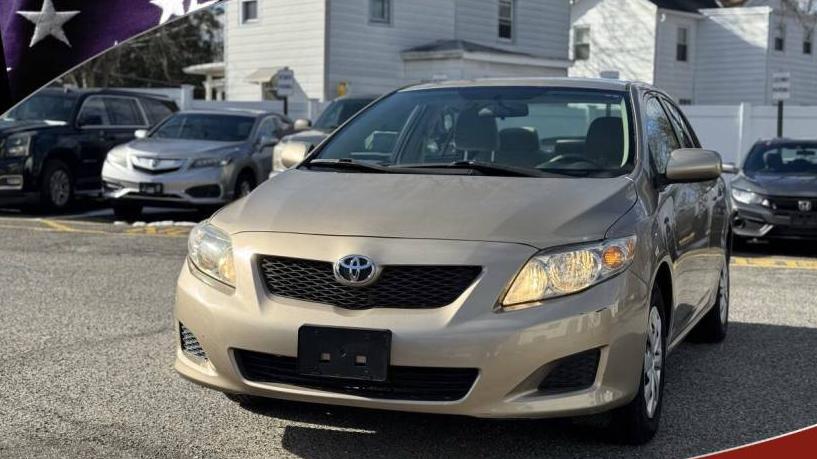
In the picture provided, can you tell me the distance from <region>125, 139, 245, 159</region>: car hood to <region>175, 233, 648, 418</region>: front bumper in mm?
9409

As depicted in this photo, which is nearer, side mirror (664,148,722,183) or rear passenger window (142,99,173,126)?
side mirror (664,148,722,183)

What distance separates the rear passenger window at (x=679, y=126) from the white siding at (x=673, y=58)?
1078 inches

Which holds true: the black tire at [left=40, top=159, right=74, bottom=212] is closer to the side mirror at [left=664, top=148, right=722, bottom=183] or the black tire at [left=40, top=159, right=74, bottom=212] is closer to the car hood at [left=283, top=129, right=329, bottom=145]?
the car hood at [left=283, top=129, right=329, bottom=145]

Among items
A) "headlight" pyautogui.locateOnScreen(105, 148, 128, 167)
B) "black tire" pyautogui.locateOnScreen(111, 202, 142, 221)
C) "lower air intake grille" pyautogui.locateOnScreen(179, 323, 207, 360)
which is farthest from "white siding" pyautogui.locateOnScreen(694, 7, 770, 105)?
"lower air intake grille" pyautogui.locateOnScreen(179, 323, 207, 360)

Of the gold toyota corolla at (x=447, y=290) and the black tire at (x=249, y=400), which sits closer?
the gold toyota corolla at (x=447, y=290)

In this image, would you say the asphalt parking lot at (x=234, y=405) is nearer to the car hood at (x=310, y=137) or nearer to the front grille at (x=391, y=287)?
the front grille at (x=391, y=287)

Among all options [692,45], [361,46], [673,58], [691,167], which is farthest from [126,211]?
[692,45]

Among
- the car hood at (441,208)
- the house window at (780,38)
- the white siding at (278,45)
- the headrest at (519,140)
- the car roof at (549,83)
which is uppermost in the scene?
the house window at (780,38)

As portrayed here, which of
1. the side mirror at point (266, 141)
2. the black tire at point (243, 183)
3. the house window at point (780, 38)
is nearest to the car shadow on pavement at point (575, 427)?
the black tire at point (243, 183)

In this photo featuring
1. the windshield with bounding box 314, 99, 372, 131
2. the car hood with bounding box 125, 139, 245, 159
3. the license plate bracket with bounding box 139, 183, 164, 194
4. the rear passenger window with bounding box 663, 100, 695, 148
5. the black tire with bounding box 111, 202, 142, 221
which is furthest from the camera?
the windshield with bounding box 314, 99, 372, 131

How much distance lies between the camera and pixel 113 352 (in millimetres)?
5969

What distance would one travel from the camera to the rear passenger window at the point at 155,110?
1603 cm

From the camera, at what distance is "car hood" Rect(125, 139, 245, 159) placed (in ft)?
43.2

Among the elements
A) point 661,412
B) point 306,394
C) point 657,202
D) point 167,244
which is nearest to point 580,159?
point 657,202
